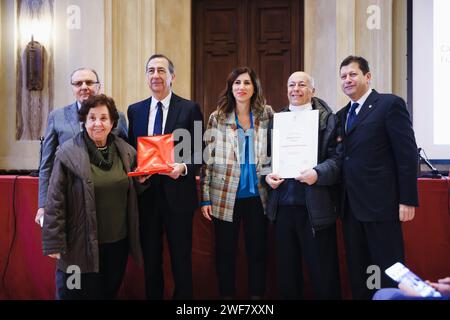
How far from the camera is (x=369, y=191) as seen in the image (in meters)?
2.42

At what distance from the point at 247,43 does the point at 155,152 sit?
372 cm

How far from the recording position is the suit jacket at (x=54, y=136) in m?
2.53

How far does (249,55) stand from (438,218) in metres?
3.57

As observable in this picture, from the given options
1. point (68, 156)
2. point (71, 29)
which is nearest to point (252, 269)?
point (68, 156)

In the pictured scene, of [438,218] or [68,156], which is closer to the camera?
[68,156]

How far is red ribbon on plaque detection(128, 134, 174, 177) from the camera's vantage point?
245 centimetres

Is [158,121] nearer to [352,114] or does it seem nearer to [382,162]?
[352,114]

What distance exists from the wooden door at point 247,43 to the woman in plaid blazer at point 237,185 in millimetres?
3120

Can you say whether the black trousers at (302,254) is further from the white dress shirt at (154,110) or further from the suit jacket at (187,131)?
the white dress shirt at (154,110)

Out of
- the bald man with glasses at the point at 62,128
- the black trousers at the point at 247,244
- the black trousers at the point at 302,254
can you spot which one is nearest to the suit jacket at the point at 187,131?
the bald man with glasses at the point at 62,128

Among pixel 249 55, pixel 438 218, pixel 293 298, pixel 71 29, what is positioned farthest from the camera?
pixel 249 55

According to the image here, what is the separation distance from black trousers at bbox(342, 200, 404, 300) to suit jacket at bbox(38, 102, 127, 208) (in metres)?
1.58

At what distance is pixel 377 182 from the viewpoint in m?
2.42

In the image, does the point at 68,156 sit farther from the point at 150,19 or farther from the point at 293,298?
the point at 150,19
